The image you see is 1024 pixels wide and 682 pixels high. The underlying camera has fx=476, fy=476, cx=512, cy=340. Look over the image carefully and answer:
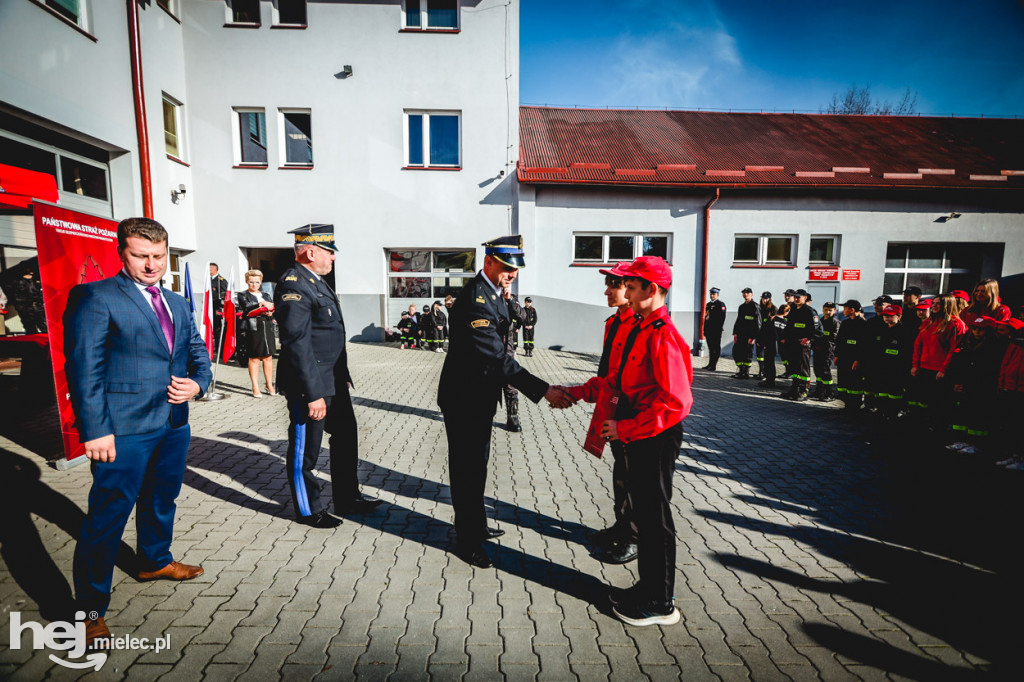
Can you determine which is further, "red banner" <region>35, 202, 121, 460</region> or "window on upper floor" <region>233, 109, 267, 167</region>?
"window on upper floor" <region>233, 109, 267, 167</region>

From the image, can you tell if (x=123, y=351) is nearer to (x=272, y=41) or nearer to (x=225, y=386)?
(x=225, y=386)

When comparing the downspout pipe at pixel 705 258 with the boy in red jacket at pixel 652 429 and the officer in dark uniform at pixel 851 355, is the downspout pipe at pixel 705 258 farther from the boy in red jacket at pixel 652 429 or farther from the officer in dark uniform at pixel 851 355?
the boy in red jacket at pixel 652 429

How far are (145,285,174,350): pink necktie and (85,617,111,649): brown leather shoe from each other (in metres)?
1.43

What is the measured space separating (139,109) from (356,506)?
1112 cm

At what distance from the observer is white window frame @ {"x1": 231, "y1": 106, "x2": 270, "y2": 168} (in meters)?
13.5

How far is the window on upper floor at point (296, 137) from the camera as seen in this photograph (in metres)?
13.8

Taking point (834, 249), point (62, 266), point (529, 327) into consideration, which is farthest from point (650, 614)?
point (834, 249)

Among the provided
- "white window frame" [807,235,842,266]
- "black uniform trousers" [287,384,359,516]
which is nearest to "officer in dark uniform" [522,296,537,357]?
"white window frame" [807,235,842,266]

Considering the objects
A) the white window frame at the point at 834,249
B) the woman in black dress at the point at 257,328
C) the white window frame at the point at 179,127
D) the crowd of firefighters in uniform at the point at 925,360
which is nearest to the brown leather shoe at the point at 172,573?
the woman in black dress at the point at 257,328

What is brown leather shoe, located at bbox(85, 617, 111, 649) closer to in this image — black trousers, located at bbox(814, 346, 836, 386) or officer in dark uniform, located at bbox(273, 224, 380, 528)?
officer in dark uniform, located at bbox(273, 224, 380, 528)

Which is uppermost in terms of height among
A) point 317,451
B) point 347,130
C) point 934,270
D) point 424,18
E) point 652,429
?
point 424,18

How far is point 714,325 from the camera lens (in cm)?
1120

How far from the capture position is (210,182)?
1350 centimetres

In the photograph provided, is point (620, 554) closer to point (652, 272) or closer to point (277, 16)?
point (652, 272)
